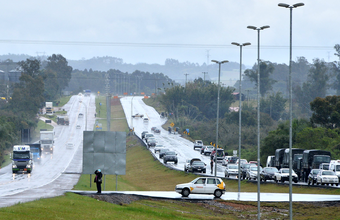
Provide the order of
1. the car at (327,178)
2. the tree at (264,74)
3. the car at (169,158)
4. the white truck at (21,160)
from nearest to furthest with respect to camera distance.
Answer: the car at (327,178) → the white truck at (21,160) → the car at (169,158) → the tree at (264,74)

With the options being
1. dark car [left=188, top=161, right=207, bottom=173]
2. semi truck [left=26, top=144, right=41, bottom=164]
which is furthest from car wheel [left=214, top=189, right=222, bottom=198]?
semi truck [left=26, top=144, right=41, bottom=164]

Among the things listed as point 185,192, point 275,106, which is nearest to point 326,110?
point 185,192

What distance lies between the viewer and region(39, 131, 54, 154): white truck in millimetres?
87975

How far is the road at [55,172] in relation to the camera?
29742mm

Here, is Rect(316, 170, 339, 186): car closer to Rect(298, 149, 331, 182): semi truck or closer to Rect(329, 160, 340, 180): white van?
Rect(329, 160, 340, 180): white van

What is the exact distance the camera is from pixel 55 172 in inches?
2362

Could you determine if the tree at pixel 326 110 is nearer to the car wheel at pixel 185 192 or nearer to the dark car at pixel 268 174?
the dark car at pixel 268 174

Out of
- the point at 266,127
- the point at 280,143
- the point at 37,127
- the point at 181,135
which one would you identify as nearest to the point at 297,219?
the point at 280,143

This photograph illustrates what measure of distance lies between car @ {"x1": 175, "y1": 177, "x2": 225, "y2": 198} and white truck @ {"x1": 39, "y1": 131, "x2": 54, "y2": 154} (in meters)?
58.5

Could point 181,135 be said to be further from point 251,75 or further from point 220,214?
point 220,214

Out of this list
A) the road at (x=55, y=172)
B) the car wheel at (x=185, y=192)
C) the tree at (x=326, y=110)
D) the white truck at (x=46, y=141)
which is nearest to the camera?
the road at (x=55, y=172)

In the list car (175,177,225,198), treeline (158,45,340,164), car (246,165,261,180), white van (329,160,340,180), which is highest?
treeline (158,45,340,164)

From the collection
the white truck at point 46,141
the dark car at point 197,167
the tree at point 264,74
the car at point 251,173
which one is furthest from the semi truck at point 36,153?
the tree at point 264,74

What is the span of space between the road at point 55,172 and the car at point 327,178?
20353mm
